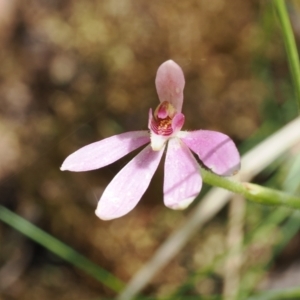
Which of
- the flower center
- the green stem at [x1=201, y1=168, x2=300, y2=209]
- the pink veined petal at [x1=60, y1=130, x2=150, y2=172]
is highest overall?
the flower center

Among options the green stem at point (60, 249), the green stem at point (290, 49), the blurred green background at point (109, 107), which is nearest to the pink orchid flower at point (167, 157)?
the green stem at point (290, 49)

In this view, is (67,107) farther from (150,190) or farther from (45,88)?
(150,190)

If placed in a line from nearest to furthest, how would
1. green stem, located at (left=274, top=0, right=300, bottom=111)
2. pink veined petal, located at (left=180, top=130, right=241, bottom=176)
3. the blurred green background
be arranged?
pink veined petal, located at (left=180, top=130, right=241, bottom=176) → green stem, located at (left=274, top=0, right=300, bottom=111) → the blurred green background

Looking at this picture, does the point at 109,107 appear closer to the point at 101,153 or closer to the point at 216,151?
the point at 101,153

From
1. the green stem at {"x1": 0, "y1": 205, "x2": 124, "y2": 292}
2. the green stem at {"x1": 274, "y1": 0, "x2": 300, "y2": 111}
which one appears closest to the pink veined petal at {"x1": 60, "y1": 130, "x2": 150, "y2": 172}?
the green stem at {"x1": 274, "y1": 0, "x2": 300, "y2": 111}

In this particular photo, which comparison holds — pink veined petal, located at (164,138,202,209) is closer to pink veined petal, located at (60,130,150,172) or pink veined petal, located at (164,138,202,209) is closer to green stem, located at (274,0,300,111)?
pink veined petal, located at (60,130,150,172)

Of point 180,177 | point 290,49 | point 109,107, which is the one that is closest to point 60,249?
point 109,107
